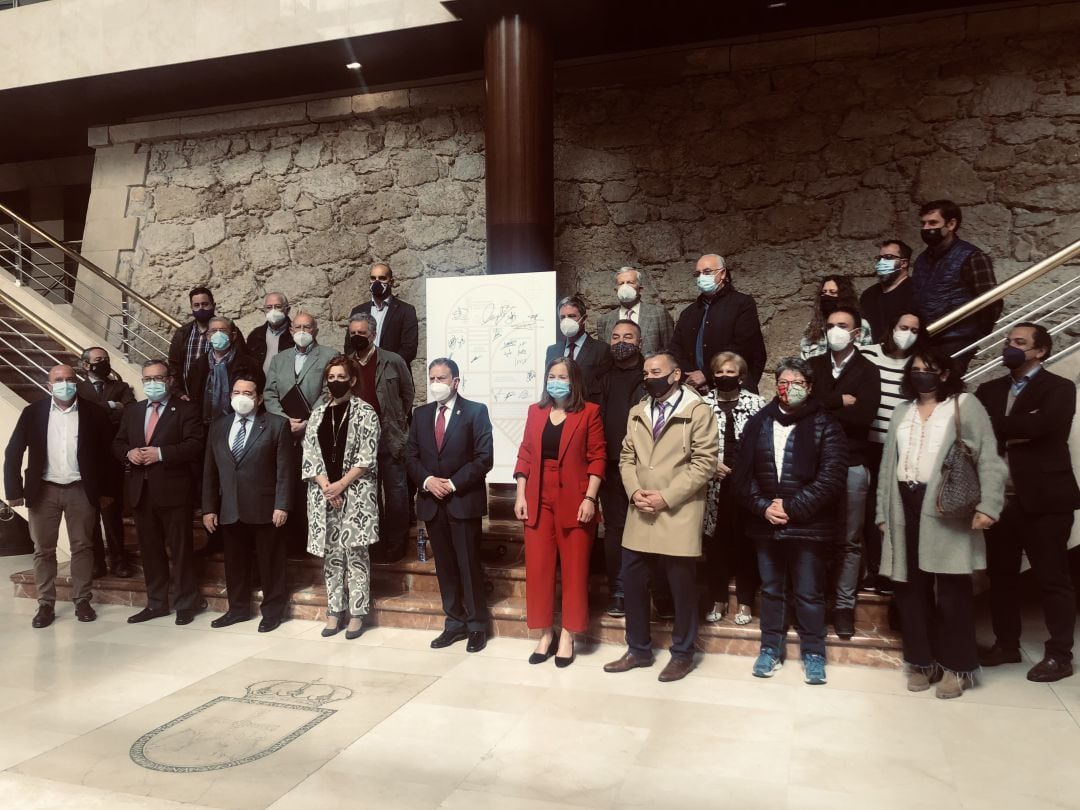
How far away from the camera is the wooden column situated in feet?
18.3

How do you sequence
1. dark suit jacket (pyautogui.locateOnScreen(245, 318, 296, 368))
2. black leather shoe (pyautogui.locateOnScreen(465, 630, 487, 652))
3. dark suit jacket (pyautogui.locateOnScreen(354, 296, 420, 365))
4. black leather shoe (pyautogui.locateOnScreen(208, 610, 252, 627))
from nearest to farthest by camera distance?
1. black leather shoe (pyautogui.locateOnScreen(465, 630, 487, 652))
2. black leather shoe (pyautogui.locateOnScreen(208, 610, 252, 627))
3. dark suit jacket (pyautogui.locateOnScreen(354, 296, 420, 365))
4. dark suit jacket (pyautogui.locateOnScreen(245, 318, 296, 368))

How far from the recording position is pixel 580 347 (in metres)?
4.66

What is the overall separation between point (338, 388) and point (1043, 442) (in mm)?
3386

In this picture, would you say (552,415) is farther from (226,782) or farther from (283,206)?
(283,206)

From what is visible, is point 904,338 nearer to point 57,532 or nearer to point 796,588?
point 796,588

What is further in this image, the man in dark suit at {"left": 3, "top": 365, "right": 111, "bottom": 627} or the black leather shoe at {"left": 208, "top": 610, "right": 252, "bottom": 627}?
the man in dark suit at {"left": 3, "top": 365, "right": 111, "bottom": 627}

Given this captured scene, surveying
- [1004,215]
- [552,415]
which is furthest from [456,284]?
[1004,215]

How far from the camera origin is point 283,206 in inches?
302

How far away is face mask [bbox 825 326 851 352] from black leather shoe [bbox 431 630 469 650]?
2332 mm

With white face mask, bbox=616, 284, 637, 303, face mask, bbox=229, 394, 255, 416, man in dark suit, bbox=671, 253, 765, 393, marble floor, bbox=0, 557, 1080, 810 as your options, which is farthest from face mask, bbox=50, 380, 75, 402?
man in dark suit, bbox=671, 253, 765, 393

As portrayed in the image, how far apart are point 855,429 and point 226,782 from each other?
300cm

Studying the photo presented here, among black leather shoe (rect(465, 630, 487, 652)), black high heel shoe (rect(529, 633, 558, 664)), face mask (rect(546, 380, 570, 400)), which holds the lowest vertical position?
black high heel shoe (rect(529, 633, 558, 664))

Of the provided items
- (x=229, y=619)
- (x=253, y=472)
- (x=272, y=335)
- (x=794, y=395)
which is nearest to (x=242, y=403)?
(x=253, y=472)

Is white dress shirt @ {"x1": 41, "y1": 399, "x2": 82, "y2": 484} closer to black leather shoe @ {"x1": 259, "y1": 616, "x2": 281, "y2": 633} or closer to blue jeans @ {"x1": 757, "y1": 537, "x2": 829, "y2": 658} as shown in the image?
black leather shoe @ {"x1": 259, "y1": 616, "x2": 281, "y2": 633}
